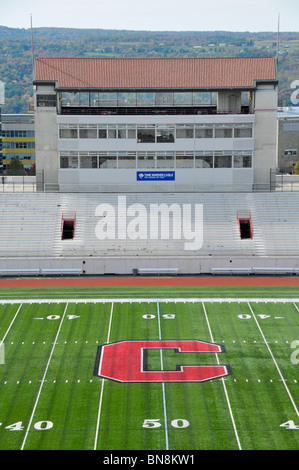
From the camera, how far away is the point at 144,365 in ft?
90.7

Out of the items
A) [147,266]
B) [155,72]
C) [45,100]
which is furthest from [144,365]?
[155,72]

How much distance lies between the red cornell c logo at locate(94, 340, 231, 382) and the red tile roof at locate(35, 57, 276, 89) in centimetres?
2381

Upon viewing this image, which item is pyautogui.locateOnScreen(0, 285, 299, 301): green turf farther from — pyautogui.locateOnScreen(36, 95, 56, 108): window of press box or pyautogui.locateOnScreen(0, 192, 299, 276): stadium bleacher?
pyautogui.locateOnScreen(36, 95, 56, 108): window of press box

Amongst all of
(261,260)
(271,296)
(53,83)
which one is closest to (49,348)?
(271,296)

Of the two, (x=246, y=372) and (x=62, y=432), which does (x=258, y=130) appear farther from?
(x=62, y=432)

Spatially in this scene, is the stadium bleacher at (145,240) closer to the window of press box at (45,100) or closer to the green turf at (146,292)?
the green turf at (146,292)

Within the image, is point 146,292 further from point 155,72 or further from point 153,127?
point 155,72

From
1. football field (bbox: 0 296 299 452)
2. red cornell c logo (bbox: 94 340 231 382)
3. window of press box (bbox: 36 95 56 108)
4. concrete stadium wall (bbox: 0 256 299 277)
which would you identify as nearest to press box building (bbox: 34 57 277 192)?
window of press box (bbox: 36 95 56 108)

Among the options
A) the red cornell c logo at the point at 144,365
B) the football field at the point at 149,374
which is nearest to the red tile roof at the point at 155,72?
the football field at the point at 149,374

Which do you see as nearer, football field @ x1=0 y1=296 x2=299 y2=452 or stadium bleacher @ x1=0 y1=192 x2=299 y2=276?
football field @ x1=0 y1=296 x2=299 y2=452

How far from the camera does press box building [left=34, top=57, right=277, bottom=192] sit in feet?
159

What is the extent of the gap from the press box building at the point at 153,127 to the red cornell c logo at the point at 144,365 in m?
20.7

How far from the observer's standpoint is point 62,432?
21906mm

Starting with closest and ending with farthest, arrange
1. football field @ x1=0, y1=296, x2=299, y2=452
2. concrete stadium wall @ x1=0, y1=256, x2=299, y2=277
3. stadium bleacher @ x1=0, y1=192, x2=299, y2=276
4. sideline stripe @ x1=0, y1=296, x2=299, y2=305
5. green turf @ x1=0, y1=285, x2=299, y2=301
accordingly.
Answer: football field @ x1=0, y1=296, x2=299, y2=452 → sideline stripe @ x1=0, y1=296, x2=299, y2=305 → green turf @ x1=0, y1=285, x2=299, y2=301 → concrete stadium wall @ x1=0, y1=256, x2=299, y2=277 → stadium bleacher @ x1=0, y1=192, x2=299, y2=276
